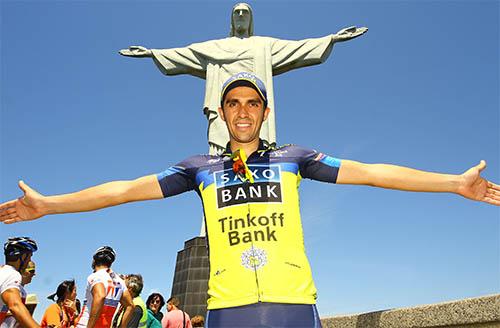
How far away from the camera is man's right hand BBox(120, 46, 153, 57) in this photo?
521 inches

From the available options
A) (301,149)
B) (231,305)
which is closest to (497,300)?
(301,149)

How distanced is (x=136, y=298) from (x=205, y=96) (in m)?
7.06

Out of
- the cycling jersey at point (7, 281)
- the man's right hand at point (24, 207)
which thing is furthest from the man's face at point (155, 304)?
the man's right hand at point (24, 207)

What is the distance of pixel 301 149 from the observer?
9.55 feet

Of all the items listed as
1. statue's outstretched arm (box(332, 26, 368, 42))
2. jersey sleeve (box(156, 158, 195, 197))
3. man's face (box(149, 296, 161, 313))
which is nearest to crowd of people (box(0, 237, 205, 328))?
man's face (box(149, 296, 161, 313))

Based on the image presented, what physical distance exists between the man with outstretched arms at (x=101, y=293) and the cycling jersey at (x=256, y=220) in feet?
9.67

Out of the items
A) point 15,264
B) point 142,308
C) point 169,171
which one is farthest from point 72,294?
point 169,171

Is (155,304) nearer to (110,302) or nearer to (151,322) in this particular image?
(151,322)

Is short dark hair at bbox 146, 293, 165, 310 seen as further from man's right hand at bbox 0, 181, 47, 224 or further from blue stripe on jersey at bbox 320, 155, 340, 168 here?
blue stripe on jersey at bbox 320, 155, 340, 168

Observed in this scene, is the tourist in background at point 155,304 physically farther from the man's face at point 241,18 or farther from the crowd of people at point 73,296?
the man's face at point 241,18

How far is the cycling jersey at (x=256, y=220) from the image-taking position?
8.16 feet

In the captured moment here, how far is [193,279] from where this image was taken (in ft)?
38.3

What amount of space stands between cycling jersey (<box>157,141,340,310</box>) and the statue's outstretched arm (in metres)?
10.7

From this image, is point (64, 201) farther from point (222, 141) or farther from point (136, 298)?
point (222, 141)
